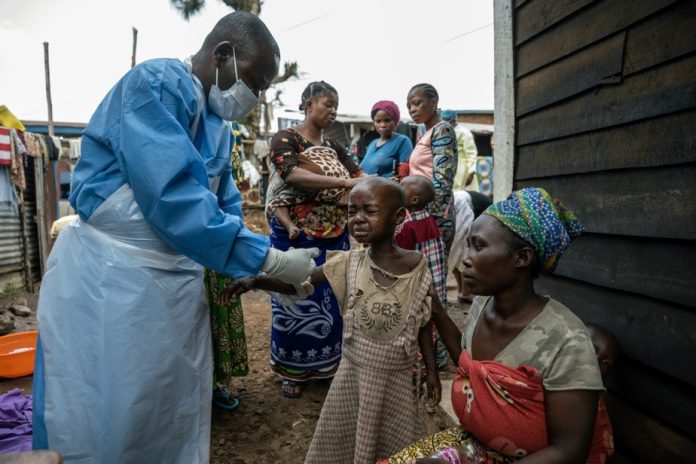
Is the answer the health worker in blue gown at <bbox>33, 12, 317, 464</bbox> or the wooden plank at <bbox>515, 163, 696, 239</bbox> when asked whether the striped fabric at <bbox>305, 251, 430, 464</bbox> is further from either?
the wooden plank at <bbox>515, 163, 696, 239</bbox>

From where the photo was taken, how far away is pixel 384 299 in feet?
6.53

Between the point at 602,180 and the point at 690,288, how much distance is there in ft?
1.93

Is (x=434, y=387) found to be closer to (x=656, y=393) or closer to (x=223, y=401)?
(x=656, y=393)

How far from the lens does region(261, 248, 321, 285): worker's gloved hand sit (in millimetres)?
1698

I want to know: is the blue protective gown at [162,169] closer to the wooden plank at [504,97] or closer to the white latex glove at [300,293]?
the white latex glove at [300,293]

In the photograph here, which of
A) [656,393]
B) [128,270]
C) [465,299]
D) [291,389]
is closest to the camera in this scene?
[128,270]

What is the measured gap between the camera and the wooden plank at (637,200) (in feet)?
4.91

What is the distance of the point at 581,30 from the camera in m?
1.96

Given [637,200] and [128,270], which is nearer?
[128,270]

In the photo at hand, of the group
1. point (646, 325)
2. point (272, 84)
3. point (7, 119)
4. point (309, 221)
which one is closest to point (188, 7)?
point (272, 84)

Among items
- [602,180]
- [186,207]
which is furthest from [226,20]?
[602,180]

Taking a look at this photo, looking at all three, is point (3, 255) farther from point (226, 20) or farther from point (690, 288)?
point (690, 288)

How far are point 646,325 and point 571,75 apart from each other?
1141 mm

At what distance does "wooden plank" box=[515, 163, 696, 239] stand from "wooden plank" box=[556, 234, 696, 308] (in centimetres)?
4
